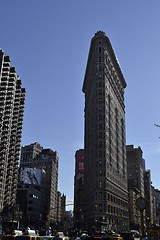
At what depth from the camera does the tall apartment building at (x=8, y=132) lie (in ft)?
401

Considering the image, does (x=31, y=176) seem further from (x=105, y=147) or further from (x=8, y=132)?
(x=105, y=147)

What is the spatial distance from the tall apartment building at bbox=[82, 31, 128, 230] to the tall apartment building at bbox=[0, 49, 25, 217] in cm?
3079

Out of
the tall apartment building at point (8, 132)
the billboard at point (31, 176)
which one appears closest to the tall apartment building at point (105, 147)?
the tall apartment building at point (8, 132)

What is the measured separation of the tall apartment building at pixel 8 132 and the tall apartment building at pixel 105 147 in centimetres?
3079

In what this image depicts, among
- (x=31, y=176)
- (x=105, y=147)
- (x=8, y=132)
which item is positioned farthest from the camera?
(x=31, y=176)

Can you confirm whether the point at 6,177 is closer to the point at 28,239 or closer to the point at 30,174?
the point at 30,174

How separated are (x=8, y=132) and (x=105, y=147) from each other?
38.1 m

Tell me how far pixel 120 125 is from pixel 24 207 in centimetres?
6390

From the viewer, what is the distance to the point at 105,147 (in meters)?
123

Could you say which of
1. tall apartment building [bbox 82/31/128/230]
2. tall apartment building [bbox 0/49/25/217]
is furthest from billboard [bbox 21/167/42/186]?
tall apartment building [bbox 82/31/128/230]

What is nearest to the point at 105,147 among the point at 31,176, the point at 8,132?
the point at 8,132

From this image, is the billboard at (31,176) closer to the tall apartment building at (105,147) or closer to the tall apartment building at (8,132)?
the tall apartment building at (8,132)

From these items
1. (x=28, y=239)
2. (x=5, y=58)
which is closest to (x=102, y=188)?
(x=5, y=58)

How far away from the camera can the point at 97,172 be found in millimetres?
118500
